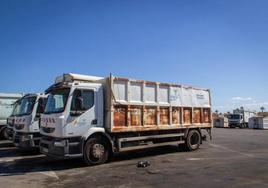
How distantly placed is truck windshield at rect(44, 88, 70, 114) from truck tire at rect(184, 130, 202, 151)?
22.4ft

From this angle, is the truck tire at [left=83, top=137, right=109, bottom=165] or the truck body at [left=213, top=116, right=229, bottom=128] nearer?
the truck tire at [left=83, top=137, right=109, bottom=165]

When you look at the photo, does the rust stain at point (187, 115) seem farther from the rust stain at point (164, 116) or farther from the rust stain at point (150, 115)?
the rust stain at point (150, 115)

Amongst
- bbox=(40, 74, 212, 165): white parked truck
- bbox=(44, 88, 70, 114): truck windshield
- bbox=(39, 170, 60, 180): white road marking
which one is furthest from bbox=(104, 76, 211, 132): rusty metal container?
bbox=(39, 170, 60, 180): white road marking

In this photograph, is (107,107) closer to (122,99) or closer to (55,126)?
(122,99)

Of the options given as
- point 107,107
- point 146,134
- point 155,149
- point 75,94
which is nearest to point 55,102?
point 75,94

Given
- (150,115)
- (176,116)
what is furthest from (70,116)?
(176,116)

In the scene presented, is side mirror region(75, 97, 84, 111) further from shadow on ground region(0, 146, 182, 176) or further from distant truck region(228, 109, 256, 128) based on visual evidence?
distant truck region(228, 109, 256, 128)

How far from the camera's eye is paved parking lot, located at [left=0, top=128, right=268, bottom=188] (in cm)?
811

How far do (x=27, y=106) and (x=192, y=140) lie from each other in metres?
8.33

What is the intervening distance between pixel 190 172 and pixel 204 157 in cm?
343

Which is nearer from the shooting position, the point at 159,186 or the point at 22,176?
the point at 159,186

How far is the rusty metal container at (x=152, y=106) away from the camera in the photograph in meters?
11.5

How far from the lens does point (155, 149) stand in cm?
Result: 1534

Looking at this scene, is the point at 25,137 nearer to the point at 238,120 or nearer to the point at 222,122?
the point at 238,120
